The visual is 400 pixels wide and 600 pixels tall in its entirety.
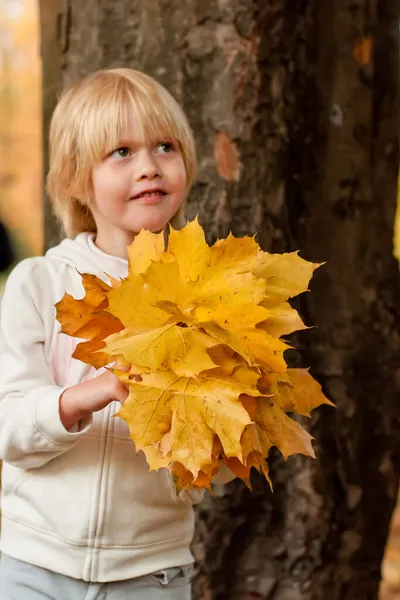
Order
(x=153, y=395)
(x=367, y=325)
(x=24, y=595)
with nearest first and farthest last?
(x=153, y=395)
(x=24, y=595)
(x=367, y=325)

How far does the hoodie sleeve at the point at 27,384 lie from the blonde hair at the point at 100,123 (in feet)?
0.63

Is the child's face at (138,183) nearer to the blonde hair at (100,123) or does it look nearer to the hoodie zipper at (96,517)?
the blonde hair at (100,123)

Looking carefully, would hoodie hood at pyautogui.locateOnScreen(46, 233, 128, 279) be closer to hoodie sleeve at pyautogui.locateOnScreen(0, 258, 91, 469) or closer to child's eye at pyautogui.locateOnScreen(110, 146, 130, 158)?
hoodie sleeve at pyautogui.locateOnScreen(0, 258, 91, 469)

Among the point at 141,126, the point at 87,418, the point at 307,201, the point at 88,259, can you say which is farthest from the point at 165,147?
the point at 307,201

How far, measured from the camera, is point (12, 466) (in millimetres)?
1596

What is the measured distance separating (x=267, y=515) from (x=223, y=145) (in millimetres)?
958

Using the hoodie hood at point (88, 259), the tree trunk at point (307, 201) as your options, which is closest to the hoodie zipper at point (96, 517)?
the hoodie hood at point (88, 259)

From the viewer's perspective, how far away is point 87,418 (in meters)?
1.48

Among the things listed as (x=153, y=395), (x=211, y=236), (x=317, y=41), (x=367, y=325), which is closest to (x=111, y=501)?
(x=153, y=395)

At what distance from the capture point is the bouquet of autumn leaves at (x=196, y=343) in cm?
128

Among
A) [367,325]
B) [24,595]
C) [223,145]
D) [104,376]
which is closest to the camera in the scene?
[104,376]

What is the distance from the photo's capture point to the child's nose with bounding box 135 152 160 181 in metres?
1.59

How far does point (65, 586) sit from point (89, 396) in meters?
0.35

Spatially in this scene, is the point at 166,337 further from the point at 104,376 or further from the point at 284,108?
the point at 284,108
